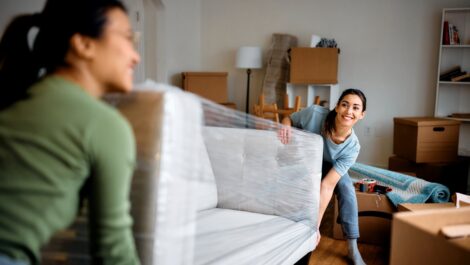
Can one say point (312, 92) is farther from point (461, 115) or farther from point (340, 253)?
point (340, 253)

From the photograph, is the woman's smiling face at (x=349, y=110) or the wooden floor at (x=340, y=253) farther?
the wooden floor at (x=340, y=253)

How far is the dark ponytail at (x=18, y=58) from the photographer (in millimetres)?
737

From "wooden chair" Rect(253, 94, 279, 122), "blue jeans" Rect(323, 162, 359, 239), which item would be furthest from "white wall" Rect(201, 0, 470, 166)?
"blue jeans" Rect(323, 162, 359, 239)

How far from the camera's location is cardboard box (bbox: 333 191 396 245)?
8.06ft

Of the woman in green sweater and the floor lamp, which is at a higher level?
the floor lamp

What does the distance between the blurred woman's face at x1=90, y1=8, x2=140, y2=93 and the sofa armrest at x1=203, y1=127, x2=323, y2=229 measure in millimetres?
860

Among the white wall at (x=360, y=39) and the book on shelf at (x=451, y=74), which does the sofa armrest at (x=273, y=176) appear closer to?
the white wall at (x=360, y=39)

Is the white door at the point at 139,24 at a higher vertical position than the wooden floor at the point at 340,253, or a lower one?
higher

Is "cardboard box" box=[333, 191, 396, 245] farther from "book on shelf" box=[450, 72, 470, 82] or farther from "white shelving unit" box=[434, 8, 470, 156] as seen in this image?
"book on shelf" box=[450, 72, 470, 82]

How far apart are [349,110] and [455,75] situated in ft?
8.50

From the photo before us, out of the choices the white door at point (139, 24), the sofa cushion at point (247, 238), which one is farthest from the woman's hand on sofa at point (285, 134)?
the white door at point (139, 24)

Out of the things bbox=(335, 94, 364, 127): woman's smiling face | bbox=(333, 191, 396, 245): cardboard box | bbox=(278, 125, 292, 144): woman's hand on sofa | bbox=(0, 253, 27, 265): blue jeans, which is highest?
bbox=(335, 94, 364, 127): woman's smiling face

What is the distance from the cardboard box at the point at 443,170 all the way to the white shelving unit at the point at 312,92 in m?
1.05

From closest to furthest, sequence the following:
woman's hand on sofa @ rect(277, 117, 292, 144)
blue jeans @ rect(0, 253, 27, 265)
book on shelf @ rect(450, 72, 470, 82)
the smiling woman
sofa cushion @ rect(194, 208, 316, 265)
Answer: blue jeans @ rect(0, 253, 27, 265), sofa cushion @ rect(194, 208, 316, 265), woman's hand on sofa @ rect(277, 117, 292, 144), the smiling woman, book on shelf @ rect(450, 72, 470, 82)
